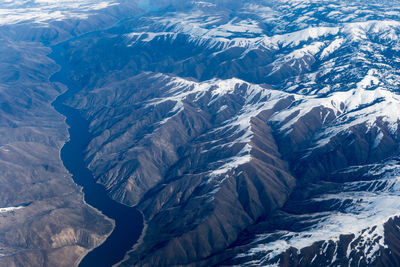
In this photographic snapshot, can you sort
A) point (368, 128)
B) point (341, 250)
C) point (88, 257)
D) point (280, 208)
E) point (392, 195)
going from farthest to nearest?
point (368, 128)
point (280, 208)
point (88, 257)
point (392, 195)
point (341, 250)

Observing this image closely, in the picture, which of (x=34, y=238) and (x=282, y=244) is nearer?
(x=282, y=244)

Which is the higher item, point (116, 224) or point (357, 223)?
point (357, 223)

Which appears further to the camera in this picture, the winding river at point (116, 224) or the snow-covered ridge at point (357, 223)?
the winding river at point (116, 224)

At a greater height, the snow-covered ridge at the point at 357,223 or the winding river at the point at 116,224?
the snow-covered ridge at the point at 357,223

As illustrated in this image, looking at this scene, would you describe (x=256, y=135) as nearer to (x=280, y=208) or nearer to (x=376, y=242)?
(x=280, y=208)

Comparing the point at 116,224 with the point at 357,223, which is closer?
the point at 357,223

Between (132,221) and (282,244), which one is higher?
(282,244)

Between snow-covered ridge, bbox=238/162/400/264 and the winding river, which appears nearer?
snow-covered ridge, bbox=238/162/400/264

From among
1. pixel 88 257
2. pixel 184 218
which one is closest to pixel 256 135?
pixel 184 218

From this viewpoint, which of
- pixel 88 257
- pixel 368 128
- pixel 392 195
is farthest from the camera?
pixel 368 128

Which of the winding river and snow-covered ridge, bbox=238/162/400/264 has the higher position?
snow-covered ridge, bbox=238/162/400/264
